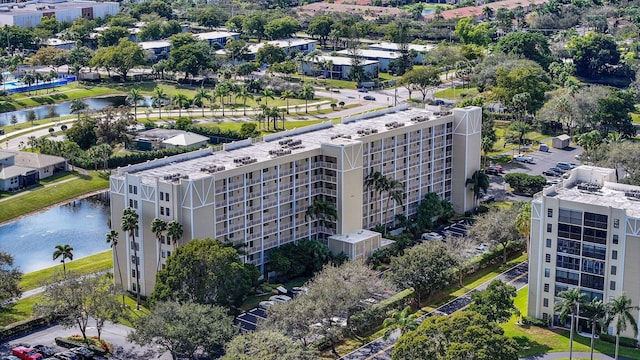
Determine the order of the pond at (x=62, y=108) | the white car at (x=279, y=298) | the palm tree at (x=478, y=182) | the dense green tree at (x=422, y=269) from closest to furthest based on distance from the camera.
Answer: the dense green tree at (x=422, y=269) → the white car at (x=279, y=298) → the palm tree at (x=478, y=182) → the pond at (x=62, y=108)

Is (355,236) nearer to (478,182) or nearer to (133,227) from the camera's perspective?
(478,182)

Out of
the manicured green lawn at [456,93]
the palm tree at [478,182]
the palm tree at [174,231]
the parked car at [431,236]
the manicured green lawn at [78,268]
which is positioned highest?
the manicured green lawn at [456,93]

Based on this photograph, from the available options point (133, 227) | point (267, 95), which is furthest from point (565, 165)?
point (133, 227)

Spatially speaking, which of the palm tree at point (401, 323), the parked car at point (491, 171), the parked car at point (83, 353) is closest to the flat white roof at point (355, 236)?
the palm tree at point (401, 323)

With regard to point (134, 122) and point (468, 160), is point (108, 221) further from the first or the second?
point (468, 160)

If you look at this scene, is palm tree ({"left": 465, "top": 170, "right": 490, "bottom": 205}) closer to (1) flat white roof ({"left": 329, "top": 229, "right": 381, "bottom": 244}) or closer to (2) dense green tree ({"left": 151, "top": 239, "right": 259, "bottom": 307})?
(1) flat white roof ({"left": 329, "top": 229, "right": 381, "bottom": 244})

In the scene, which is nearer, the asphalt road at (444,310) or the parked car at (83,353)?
the parked car at (83,353)

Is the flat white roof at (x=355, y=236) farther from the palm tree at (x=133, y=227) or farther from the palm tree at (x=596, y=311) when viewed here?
the palm tree at (x=596, y=311)

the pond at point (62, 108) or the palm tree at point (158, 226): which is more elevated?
the palm tree at point (158, 226)

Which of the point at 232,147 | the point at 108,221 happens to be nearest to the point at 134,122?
the point at 108,221
